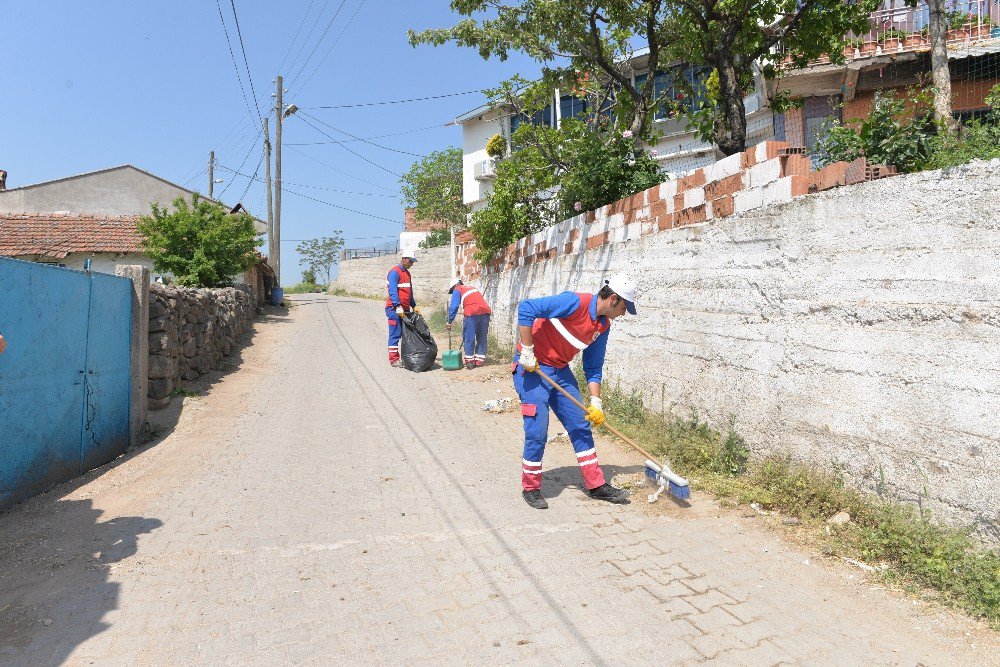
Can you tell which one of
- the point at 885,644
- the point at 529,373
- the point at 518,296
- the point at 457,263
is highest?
the point at 457,263

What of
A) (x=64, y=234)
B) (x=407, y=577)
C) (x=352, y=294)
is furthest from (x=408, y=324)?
(x=352, y=294)

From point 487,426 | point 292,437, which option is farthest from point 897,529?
point 292,437

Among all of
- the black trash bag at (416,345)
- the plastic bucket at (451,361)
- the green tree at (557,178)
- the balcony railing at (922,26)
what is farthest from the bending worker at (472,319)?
the balcony railing at (922,26)

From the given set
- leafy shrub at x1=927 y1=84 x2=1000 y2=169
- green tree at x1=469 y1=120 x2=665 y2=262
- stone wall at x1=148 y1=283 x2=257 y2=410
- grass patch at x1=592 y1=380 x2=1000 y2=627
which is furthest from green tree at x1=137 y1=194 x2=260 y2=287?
leafy shrub at x1=927 y1=84 x2=1000 y2=169

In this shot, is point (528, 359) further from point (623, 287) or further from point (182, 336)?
point (182, 336)

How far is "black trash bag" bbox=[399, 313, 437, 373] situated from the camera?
420 inches

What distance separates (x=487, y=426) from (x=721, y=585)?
13.2ft

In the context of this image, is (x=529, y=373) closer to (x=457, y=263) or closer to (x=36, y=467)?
Result: (x=36, y=467)

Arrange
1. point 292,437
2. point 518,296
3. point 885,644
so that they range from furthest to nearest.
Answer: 1. point 518,296
2. point 292,437
3. point 885,644

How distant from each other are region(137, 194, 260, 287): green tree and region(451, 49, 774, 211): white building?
6.79 meters

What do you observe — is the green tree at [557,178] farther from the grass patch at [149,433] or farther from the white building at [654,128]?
the grass patch at [149,433]

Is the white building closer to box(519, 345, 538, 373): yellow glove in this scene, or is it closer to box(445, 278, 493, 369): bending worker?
box(445, 278, 493, 369): bending worker

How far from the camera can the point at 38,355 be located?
491 centimetres

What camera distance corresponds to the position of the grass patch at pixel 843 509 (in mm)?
3264
